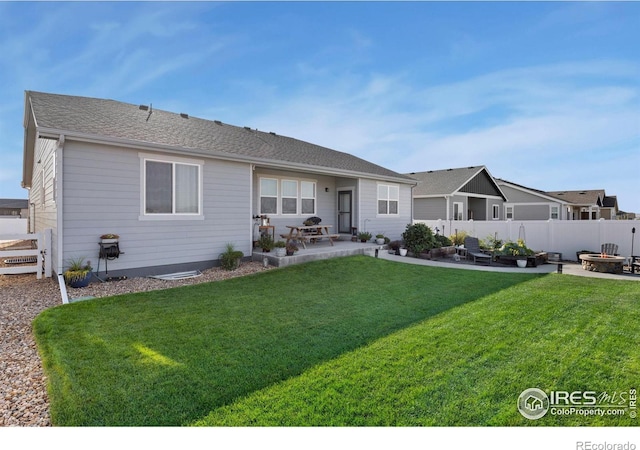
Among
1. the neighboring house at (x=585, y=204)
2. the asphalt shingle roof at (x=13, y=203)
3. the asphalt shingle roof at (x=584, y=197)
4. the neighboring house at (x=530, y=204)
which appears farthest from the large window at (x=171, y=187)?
the asphalt shingle roof at (x=13, y=203)

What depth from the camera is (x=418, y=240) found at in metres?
12.6

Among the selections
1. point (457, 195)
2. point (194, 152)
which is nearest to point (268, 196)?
point (194, 152)

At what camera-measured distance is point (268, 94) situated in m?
13.2

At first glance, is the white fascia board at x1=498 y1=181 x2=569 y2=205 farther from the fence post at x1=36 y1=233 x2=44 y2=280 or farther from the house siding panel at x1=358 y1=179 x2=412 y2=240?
the fence post at x1=36 y1=233 x2=44 y2=280

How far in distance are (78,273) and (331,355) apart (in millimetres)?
5912

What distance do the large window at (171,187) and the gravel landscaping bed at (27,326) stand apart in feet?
5.73

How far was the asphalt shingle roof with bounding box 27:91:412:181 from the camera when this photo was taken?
7.34 metres

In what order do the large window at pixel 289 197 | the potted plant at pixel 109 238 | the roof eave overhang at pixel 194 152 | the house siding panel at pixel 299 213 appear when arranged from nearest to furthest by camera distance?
the roof eave overhang at pixel 194 152 < the potted plant at pixel 109 238 < the house siding panel at pixel 299 213 < the large window at pixel 289 197

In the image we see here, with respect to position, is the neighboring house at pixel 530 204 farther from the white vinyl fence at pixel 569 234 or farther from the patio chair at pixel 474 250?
the patio chair at pixel 474 250

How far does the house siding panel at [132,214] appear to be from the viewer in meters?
6.95

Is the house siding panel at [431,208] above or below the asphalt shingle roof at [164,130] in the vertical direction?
below

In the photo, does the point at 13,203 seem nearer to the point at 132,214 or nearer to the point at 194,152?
the point at 132,214
